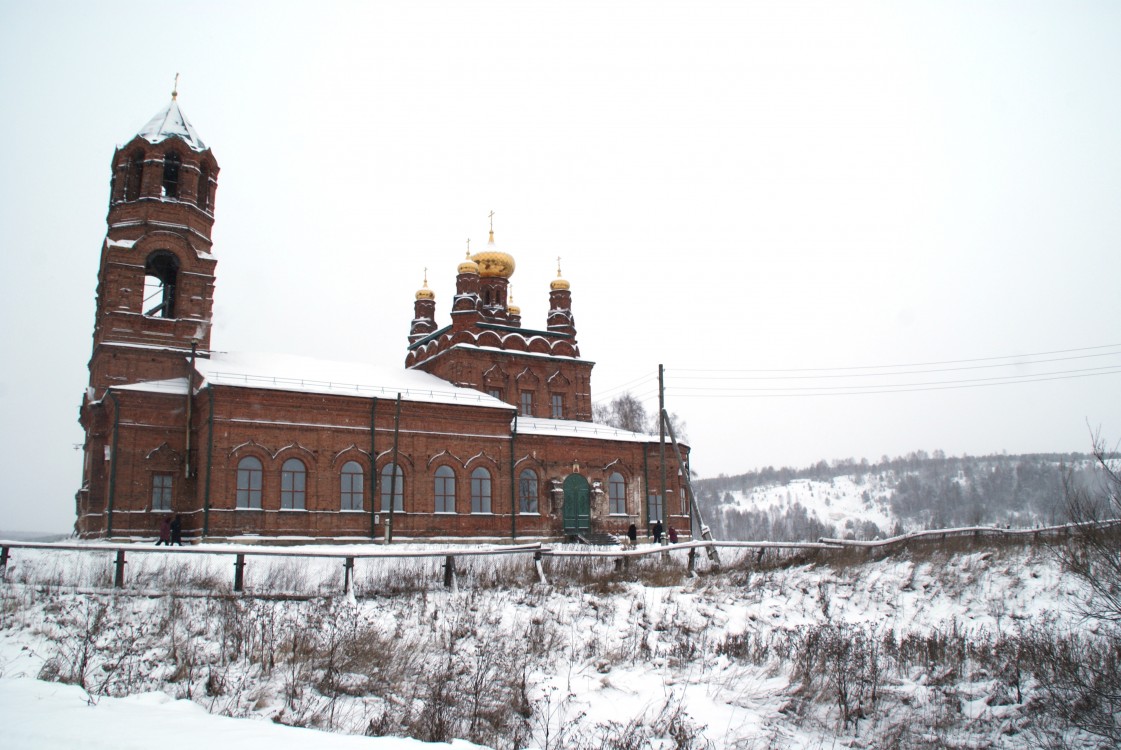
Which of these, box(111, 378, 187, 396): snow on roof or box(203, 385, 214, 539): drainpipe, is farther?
box(111, 378, 187, 396): snow on roof

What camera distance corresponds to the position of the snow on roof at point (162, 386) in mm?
25594

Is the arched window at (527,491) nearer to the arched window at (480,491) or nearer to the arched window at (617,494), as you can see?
the arched window at (480,491)

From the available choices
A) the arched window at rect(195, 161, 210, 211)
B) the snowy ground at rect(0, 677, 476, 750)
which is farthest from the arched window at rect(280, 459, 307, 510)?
the snowy ground at rect(0, 677, 476, 750)

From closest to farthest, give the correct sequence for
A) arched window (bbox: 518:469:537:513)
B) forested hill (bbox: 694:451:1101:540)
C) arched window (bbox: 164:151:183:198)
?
1. arched window (bbox: 164:151:183:198)
2. arched window (bbox: 518:469:537:513)
3. forested hill (bbox: 694:451:1101:540)

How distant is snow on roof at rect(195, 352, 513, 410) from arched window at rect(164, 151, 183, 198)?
5.52 m

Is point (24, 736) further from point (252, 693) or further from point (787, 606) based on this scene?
point (787, 606)

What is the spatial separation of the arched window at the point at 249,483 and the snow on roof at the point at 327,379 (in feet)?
7.54

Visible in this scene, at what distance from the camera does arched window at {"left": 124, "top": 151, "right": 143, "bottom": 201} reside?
2811 cm

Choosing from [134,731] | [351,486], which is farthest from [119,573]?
[351,486]

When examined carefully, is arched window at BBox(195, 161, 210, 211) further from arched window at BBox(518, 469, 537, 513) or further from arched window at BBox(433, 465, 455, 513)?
arched window at BBox(518, 469, 537, 513)

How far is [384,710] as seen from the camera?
923 centimetres

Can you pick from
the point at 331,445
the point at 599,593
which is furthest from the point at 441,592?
the point at 331,445

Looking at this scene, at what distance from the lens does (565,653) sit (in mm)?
11930

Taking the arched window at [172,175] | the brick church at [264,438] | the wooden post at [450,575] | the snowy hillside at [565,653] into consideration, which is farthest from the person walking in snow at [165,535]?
the wooden post at [450,575]
